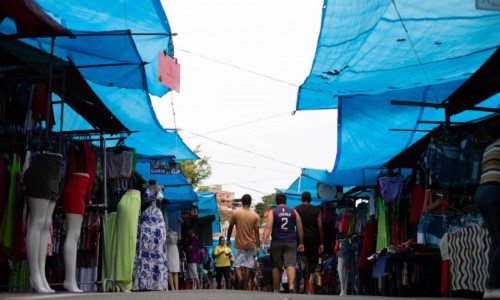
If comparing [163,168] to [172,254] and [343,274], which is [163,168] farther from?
[343,274]

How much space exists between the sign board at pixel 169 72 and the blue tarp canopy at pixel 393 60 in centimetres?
184

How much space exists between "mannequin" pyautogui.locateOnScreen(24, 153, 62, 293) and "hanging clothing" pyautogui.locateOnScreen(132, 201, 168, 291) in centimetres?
436

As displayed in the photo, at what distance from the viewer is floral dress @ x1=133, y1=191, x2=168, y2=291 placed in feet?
37.9

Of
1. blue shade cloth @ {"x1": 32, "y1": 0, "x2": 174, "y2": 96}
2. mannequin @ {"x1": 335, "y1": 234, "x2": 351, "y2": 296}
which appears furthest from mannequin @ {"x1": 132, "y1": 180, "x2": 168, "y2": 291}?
mannequin @ {"x1": 335, "y1": 234, "x2": 351, "y2": 296}

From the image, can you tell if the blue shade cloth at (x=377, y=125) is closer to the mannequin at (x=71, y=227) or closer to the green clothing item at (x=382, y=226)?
the green clothing item at (x=382, y=226)

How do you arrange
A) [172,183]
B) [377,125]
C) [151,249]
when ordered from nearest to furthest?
1. [151,249]
2. [377,125]
3. [172,183]

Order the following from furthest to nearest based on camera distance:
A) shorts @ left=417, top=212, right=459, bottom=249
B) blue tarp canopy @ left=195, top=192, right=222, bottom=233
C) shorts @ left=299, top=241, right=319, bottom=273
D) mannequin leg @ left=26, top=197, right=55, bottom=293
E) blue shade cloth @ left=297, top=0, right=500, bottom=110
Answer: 1. blue tarp canopy @ left=195, top=192, right=222, bottom=233
2. shorts @ left=299, top=241, right=319, bottom=273
3. shorts @ left=417, top=212, right=459, bottom=249
4. blue shade cloth @ left=297, top=0, right=500, bottom=110
5. mannequin leg @ left=26, top=197, right=55, bottom=293

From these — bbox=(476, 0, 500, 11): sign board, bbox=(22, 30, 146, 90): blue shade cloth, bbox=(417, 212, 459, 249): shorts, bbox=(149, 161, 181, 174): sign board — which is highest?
bbox=(22, 30, 146, 90): blue shade cloth

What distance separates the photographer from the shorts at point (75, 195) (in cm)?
806

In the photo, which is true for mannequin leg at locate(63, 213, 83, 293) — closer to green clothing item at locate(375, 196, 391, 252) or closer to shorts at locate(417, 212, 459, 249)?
shorts at locate(417, 212, 459, 249)

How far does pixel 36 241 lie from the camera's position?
7.06m

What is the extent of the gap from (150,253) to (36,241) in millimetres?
4624

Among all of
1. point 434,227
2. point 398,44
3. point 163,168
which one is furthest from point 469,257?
point 163,168

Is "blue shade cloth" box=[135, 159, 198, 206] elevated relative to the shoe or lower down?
elevated
